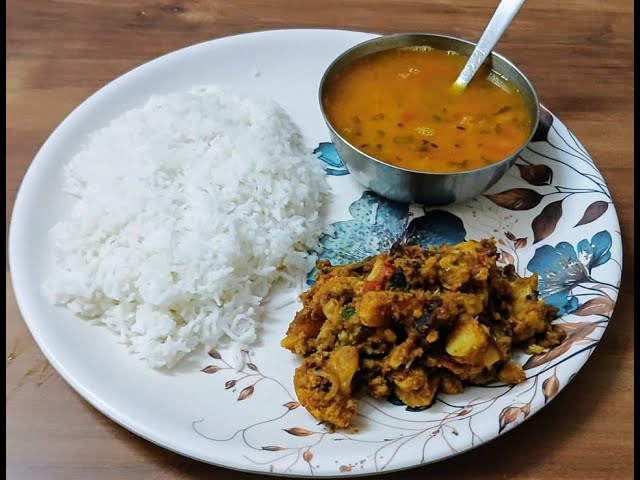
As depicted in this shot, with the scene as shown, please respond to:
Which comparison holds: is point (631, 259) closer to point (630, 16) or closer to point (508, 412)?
point (508, 412)

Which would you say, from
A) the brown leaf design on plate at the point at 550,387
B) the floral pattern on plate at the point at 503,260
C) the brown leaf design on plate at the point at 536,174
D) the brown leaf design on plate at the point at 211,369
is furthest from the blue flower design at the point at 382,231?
the brown leaf design on plate at the point at 550,387

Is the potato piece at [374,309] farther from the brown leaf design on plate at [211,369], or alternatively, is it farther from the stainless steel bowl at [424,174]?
the stainless steel bowl at [424,174]

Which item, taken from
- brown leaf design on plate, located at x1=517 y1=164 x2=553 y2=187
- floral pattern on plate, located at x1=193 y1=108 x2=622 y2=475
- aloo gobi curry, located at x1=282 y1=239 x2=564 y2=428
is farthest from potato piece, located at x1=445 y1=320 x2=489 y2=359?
brown leaf design on plate, located at x1=517 y1=164 x2=553 y2=187

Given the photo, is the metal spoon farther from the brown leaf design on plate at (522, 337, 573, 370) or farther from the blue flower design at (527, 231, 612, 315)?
the brown leaf design on plate at (522, 337, 573, 370)

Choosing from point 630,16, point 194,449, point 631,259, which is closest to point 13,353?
point 194,449

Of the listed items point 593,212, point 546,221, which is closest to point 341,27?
point 546,221

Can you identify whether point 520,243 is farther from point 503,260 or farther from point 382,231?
point 382,231
